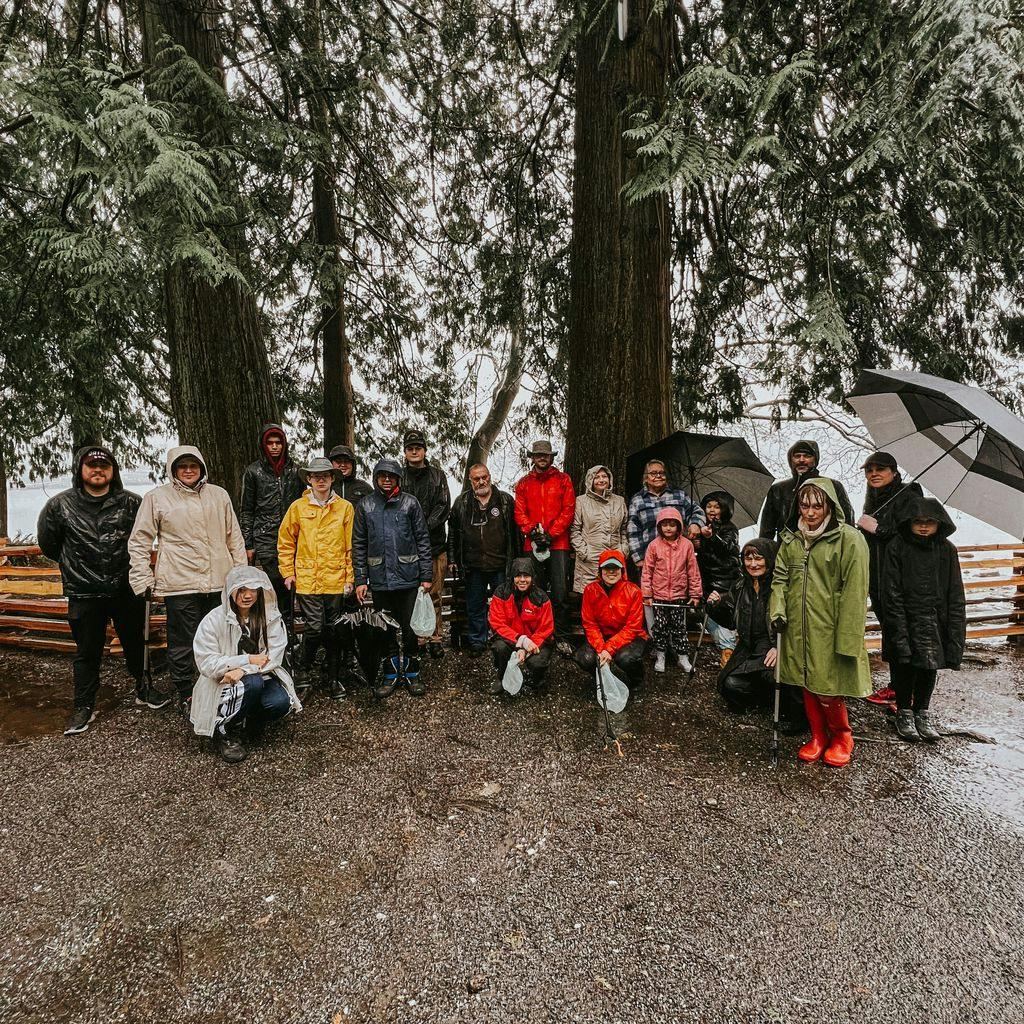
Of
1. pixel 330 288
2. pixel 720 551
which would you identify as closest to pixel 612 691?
pixel 720 551

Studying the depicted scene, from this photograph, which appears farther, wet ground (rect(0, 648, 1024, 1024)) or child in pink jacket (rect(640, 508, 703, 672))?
child in pink jacket (rect(640, 508, 703, 672))

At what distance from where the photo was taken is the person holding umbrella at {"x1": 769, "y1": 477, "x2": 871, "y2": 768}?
11.4ft

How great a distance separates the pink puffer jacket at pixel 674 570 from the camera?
4.95 m

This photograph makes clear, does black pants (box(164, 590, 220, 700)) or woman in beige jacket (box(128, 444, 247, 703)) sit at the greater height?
woman in beige jacket (box(128, 444, 247, 703))

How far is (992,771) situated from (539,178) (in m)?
7.75

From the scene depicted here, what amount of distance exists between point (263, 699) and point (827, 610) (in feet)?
12.7

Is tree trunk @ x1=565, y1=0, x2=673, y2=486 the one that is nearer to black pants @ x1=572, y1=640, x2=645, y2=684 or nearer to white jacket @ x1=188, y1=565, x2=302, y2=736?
black pants @ x1=572, y1=640, x2=645, y2=684

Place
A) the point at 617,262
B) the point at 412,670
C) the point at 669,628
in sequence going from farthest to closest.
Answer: the point at 617,262, the point at 669,628, the point at 412,670

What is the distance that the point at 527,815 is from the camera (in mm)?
3096

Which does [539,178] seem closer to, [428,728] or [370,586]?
[370,586]

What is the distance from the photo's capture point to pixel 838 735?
3.67 m

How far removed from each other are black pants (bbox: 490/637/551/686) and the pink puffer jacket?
120cm

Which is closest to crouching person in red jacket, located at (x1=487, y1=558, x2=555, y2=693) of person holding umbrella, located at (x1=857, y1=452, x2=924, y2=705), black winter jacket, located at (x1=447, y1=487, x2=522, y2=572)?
black winter jacket, located at (x1=447, y1=487, x2=522, y2=572)

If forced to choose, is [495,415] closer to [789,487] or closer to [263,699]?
[789,487]
